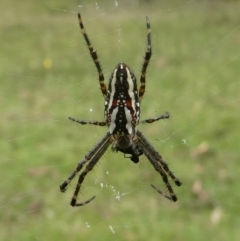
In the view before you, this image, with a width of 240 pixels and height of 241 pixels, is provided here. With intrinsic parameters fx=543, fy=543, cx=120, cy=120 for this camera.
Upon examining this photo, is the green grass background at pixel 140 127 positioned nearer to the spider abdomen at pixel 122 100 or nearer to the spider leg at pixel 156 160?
the spider leg at pixel 156 160

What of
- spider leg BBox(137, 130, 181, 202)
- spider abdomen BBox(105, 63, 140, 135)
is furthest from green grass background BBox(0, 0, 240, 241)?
spider abdomen BBox(105, 63, 140, 135)

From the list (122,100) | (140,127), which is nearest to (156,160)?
(122,100)

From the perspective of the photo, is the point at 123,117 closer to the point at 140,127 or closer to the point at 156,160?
the point at 156,160

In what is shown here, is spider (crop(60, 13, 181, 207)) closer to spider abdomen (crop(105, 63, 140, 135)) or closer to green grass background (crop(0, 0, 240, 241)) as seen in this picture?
spider abdomen (crop(105, 63, 140, 135))

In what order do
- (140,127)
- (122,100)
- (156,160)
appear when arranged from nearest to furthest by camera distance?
(122,100) < (156,160) < (140,127)

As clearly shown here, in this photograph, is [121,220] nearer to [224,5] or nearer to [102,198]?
[102,198]
